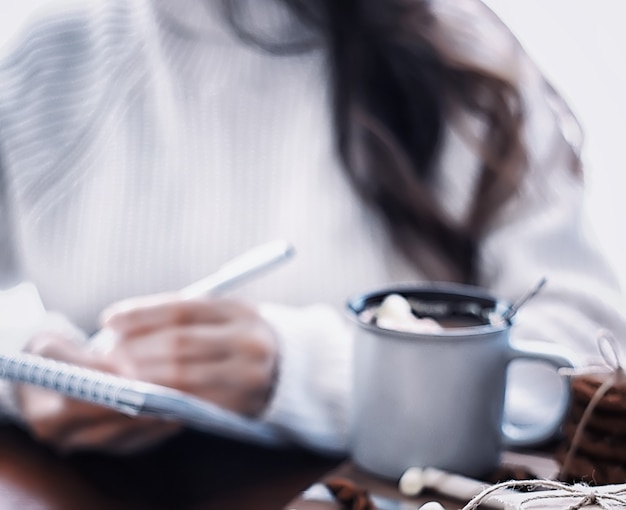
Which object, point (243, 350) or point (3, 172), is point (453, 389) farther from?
point (3, 172)

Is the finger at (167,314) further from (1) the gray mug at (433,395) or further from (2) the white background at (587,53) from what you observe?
(2) the white background at (587,53)

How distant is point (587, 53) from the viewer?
539 mm

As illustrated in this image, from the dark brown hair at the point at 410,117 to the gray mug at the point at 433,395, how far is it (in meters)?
0.25

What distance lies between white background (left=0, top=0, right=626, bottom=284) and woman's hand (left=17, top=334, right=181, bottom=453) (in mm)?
344

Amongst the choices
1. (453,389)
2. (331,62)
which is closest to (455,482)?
(453,389)

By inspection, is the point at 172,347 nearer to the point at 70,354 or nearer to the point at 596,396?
the point at 70,354

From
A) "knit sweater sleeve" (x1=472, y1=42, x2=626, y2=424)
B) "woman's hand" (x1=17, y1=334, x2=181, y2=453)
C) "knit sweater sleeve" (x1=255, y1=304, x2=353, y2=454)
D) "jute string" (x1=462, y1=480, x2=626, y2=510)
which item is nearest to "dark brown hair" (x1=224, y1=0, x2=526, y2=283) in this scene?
"knit sweater sleeve" (x1=472, y1=42, x2=626, y2=424)

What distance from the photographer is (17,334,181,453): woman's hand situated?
423 mm

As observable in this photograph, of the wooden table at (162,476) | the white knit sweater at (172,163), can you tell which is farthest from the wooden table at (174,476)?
the white knit sweater at (172,163)

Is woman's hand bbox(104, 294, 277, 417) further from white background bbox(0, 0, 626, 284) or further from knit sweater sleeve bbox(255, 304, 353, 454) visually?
white background bbox(0, 0, 626, 284)

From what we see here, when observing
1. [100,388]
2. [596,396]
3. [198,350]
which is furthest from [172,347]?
[596,396]

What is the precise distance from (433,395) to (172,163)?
1.41 ft

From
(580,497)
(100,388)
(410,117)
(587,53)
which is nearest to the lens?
(580,497)

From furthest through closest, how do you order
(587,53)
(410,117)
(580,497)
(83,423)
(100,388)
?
(410,117), (587,53), (83,423), (100,388), (580,497)
